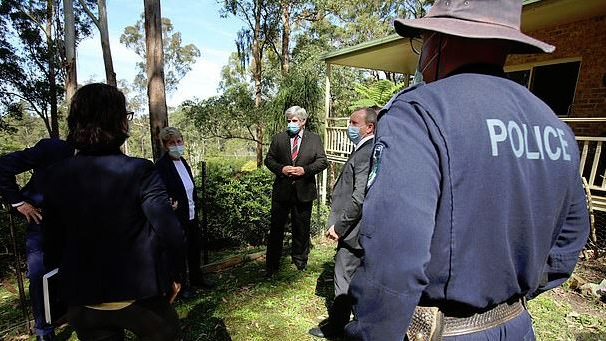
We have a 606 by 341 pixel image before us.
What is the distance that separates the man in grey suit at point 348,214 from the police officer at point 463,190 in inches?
64.7

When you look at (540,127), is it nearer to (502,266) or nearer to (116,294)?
(502,266)

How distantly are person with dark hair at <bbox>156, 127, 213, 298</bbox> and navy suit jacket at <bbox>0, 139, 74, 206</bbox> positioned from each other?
96 centimetres

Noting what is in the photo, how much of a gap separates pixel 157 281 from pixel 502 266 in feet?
5.23

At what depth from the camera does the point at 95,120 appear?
1.64m

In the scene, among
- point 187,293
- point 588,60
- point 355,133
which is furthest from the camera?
point 588,60

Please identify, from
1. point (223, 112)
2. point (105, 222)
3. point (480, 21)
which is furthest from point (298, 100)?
point (480, 21)

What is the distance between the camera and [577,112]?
6.55 meters

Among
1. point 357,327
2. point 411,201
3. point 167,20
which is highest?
point 167,20

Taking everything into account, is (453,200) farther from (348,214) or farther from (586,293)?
(586,293)

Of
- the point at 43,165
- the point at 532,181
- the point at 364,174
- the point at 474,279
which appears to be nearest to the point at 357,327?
the point at 474,279

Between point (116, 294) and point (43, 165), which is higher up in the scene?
point (43, 165)

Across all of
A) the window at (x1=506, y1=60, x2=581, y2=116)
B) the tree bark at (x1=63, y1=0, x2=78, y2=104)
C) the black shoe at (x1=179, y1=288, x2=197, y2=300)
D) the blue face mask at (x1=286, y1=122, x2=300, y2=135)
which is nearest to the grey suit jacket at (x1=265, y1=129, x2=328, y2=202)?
the blue face mask at (x1=286, y1=122, x2=300, y2=135)

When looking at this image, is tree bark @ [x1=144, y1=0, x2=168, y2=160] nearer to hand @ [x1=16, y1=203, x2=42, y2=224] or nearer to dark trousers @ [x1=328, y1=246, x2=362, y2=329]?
hand @ [x1=16, y1=203, x2=42, y2=224]

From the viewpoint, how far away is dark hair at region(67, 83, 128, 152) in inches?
63.7
